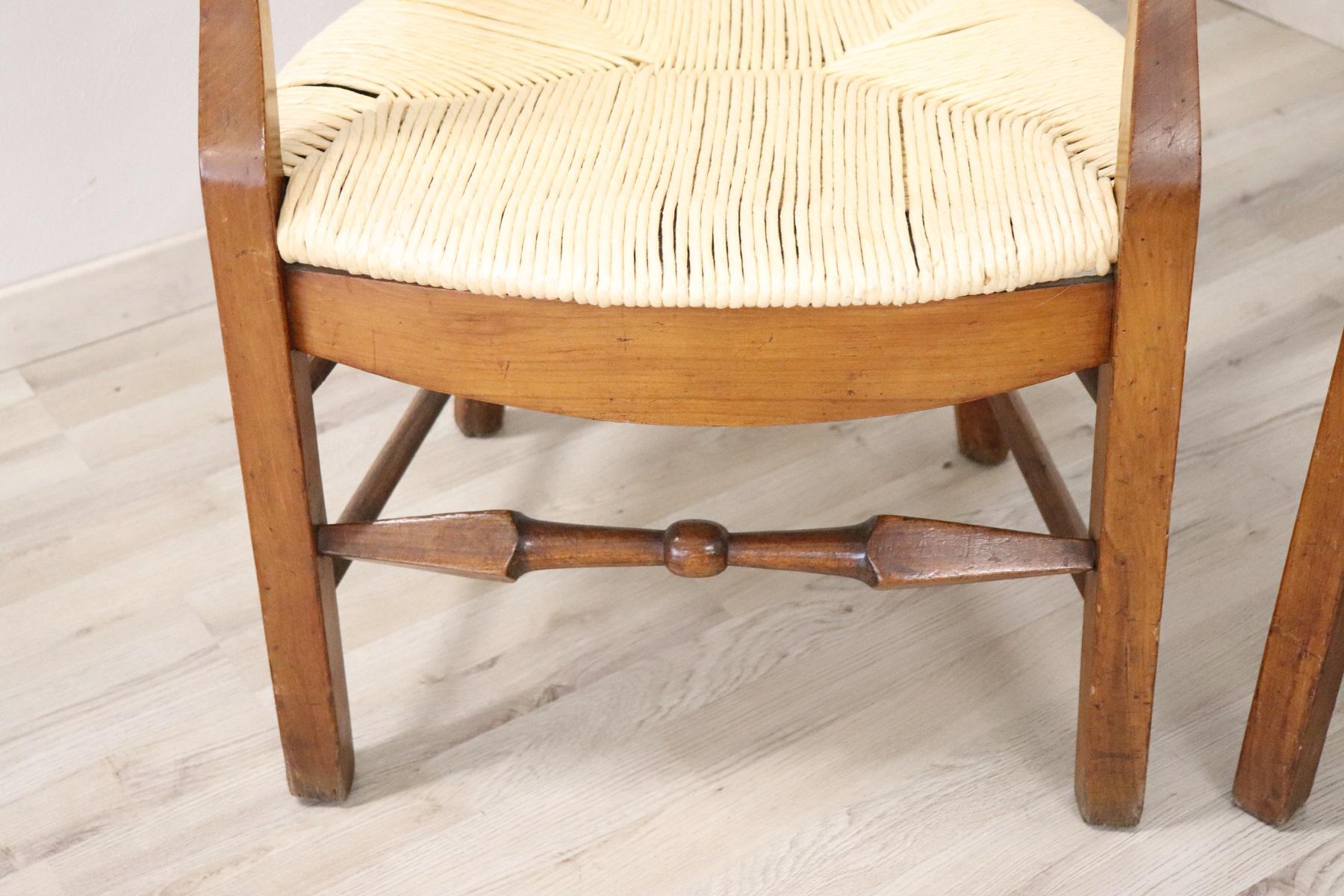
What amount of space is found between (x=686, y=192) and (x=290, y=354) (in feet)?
0.75

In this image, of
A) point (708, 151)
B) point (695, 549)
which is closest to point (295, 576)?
point (695, 549)

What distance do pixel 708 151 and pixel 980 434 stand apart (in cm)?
51

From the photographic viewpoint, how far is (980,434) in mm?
1196

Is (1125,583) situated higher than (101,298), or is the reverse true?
(1125,583)

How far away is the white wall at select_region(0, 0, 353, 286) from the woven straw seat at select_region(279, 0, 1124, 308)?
1.80 feet

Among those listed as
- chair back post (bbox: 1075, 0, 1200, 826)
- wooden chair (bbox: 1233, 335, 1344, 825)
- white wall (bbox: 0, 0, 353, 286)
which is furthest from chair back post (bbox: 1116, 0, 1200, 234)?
white wall (bbox: 0, 0, 353, 286)

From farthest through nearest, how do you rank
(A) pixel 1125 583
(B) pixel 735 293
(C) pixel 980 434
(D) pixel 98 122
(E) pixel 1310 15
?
(E) pixel 1310 15, (D) pixel 98 122, (C) pixel 980 434, (A) pixel 1125 583, (B) pixel 735 293

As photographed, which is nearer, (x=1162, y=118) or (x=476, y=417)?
(x=1162, y=118)

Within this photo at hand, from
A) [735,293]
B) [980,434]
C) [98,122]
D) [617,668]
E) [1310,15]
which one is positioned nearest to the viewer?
[735,293]

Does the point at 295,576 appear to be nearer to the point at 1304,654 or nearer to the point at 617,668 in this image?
the point at 617,668

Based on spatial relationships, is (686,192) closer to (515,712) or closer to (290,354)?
(290,354)

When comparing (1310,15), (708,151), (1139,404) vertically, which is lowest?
(1310,15)

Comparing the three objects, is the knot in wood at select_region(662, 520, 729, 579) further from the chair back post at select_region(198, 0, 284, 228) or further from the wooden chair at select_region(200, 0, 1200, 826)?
the chair back post at select_region(198, 0, 284, 228)

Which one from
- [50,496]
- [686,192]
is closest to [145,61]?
[50,496]
